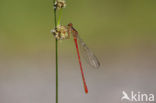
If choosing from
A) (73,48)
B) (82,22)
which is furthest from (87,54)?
(82,22)

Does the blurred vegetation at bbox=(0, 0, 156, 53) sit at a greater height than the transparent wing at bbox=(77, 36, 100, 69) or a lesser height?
greater

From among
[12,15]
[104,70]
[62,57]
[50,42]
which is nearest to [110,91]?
[104,70]

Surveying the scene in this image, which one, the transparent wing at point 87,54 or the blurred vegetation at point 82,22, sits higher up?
the blurred vegetation at point 82,22

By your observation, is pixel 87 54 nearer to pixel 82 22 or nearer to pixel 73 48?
pixel 73 48

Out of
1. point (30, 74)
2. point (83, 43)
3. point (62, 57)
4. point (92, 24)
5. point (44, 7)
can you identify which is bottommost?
point (30, 74)

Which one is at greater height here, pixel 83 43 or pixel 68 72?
pixel 83 43

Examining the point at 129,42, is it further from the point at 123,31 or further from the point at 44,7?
the point at 44,7
